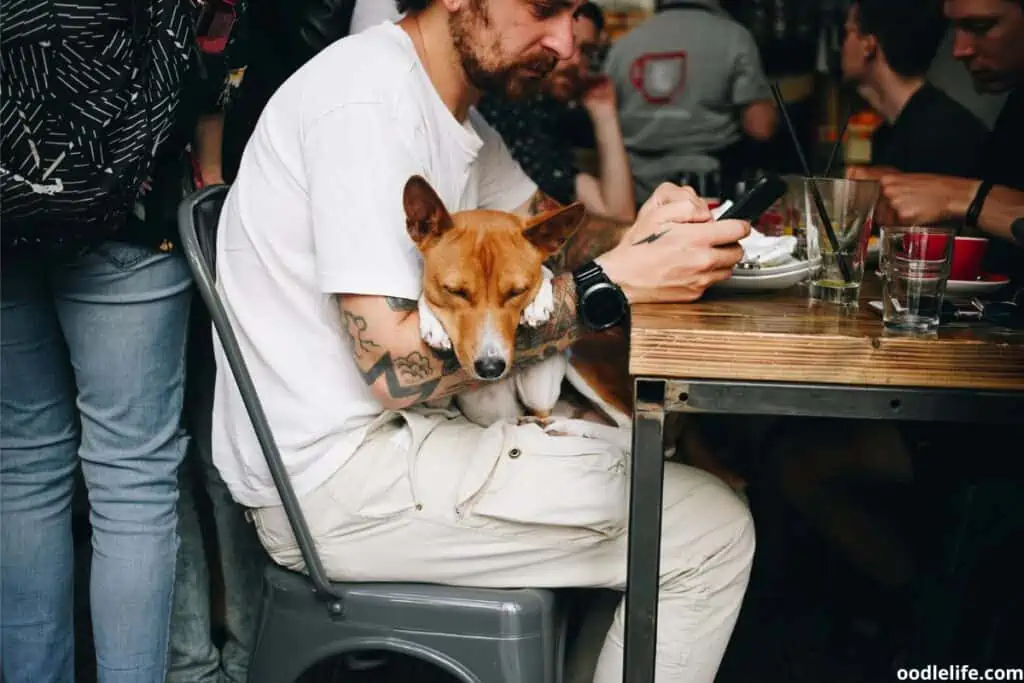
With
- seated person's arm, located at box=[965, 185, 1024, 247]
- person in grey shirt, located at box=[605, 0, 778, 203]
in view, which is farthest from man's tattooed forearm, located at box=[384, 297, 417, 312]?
person in grey shirt, located at box=[605, 0, 778, 203]

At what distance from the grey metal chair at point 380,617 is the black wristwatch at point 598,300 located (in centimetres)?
45

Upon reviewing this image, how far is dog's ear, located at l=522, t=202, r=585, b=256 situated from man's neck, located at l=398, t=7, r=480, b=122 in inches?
13.5

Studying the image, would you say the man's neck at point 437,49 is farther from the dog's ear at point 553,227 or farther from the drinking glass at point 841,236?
the drinking glass at point 841,236

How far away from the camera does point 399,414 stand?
5.66 feet

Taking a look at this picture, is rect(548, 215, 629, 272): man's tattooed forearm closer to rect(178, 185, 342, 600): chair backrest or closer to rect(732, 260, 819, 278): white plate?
rect(732, 260, 819, 278): white plate

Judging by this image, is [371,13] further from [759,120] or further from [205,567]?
[759,120]

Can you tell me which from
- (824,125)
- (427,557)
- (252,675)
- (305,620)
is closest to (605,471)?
(427,557)

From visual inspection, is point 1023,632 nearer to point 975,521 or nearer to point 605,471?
point 975,521

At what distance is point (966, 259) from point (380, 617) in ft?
3.83

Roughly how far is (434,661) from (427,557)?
167 mm

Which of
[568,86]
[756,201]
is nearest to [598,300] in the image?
[756,201]

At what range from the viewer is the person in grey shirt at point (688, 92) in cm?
411

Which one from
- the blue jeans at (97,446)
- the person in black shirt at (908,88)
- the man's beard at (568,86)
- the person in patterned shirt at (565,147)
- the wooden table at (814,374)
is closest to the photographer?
the wooden table at (814,374)

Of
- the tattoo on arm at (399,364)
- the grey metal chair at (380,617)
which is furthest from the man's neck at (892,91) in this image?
the grey metal chair at (380,617)
